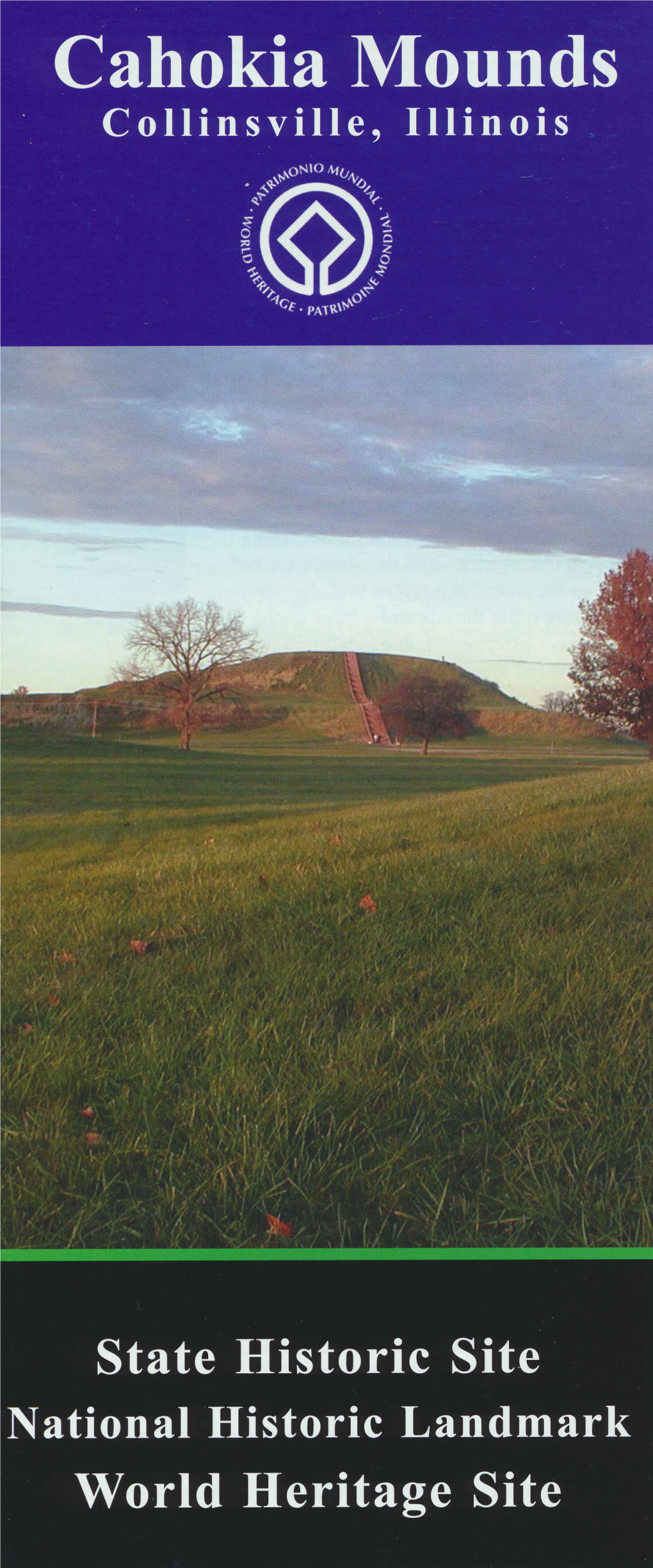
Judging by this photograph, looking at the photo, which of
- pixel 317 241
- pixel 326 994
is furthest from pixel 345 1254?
pixel 317 241

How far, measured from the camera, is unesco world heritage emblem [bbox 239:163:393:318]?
3312 mm

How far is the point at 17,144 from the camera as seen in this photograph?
3.35 meters

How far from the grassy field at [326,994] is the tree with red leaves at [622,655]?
10.5 inches

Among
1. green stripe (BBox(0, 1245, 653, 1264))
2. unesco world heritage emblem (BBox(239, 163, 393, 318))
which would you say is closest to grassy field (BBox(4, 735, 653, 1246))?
green stripe (BBox(0, 1245, 653, 1264))

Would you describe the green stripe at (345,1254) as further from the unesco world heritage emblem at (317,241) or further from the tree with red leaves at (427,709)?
the unesco world heritage emblem at (317,241)

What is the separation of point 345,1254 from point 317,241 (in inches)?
136

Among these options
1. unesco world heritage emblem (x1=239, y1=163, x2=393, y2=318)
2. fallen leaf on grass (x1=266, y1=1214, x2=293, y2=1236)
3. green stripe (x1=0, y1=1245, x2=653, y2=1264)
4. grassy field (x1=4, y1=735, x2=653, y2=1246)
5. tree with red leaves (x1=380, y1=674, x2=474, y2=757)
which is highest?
unesco world heritage emblem (x1=239, y1=163, x2=393, y2=318)

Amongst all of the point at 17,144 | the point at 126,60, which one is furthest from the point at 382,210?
the point at 17,144

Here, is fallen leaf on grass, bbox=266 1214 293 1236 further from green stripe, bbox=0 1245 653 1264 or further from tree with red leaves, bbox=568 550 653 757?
tree with red leaves, bbox=568 550 653 757

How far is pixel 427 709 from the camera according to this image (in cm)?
432

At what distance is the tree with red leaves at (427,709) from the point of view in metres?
4.17

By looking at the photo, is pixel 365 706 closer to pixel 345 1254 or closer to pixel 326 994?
pixel 326 994

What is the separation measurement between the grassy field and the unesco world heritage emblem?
2067 mm

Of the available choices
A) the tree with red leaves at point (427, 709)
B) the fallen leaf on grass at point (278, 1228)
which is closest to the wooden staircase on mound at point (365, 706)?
the tree with red leaves at point (427, 709)
